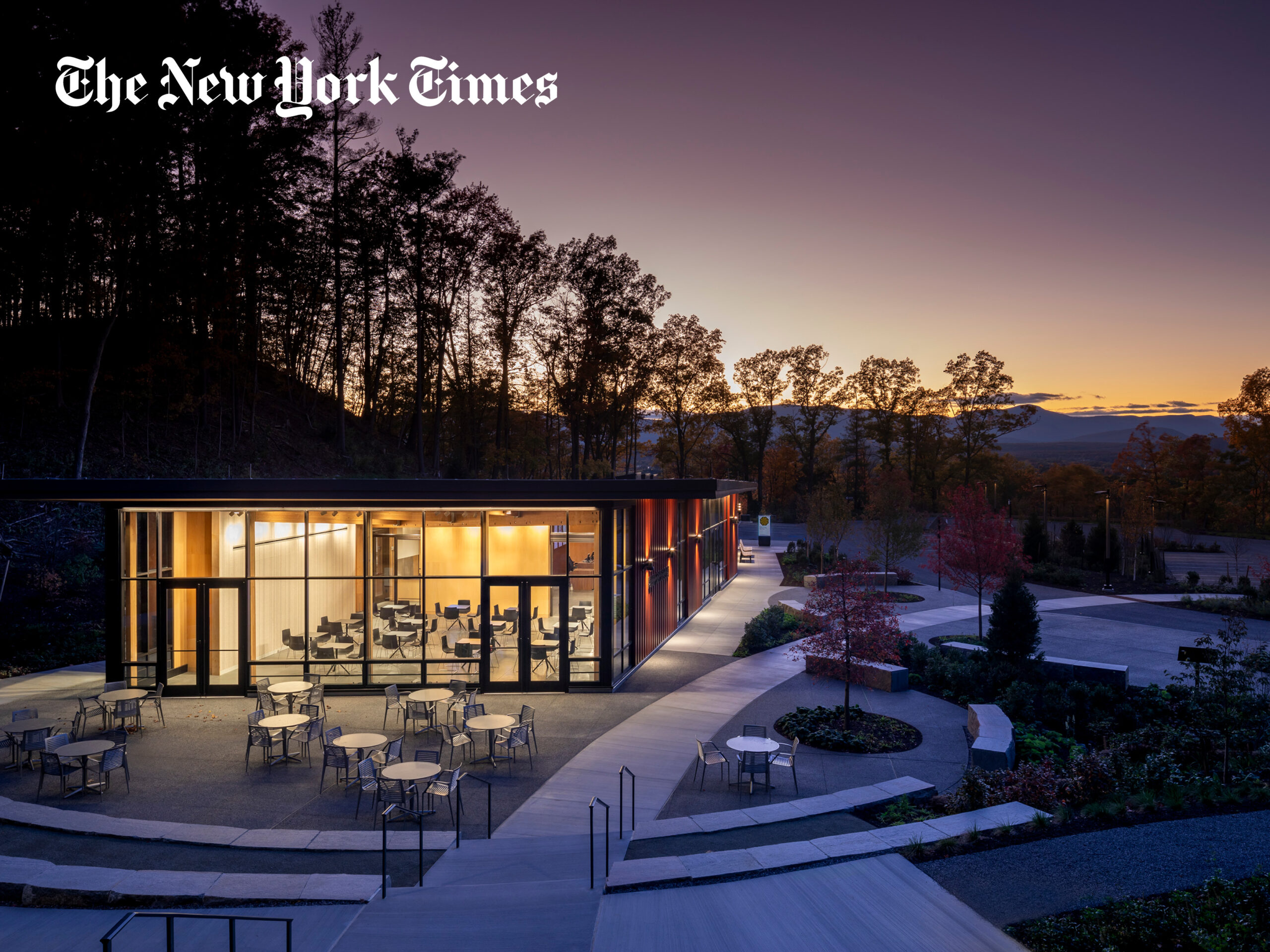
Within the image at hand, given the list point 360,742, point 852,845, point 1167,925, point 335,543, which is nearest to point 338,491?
point 335,543

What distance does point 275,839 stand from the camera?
8906 millimetres

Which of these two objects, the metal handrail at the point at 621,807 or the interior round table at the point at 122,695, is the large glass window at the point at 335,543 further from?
the metal handrail at the point at 621,807

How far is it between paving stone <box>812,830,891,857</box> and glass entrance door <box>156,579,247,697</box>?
13486mm

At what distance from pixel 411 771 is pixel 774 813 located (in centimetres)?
499

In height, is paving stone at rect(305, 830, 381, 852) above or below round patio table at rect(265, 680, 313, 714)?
below

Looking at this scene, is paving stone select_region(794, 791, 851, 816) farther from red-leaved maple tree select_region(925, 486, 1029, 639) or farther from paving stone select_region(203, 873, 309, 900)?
red-leaved maple tree select_region(925, 486, 1029, 639)

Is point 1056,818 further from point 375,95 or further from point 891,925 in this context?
point 375,95

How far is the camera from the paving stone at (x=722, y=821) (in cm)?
936

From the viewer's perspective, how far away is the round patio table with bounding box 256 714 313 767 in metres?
11.9

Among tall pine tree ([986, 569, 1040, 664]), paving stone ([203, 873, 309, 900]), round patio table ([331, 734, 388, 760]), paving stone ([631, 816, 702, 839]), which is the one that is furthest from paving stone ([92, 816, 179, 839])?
tall pine tree ([986, 569, 1040, 664])

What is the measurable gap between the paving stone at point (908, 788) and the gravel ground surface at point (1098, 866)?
210cm

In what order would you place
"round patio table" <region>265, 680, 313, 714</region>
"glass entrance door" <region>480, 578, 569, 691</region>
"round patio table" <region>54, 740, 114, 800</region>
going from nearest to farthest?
"round patio table" <region>54, 740, 114, 800</region> < "round patio table" <region>265, 680, 313, 714</region> < "glass entrance door" <region>480, 578, 569, 691</region>

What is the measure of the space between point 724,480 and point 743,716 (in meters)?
11.8

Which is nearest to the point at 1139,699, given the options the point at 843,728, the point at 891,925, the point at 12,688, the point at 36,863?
the point at 843,728
